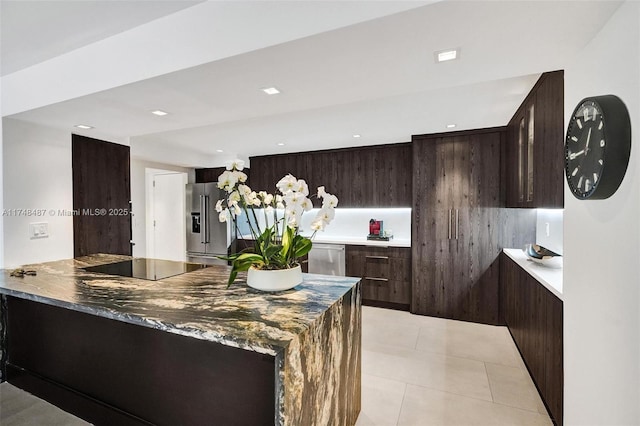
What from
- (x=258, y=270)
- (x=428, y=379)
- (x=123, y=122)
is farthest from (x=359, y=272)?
(x=123, y=122)

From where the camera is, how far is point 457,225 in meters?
3.79

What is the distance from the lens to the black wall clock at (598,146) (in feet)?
3.65

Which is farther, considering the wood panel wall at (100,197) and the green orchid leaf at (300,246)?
Result: the wood panel wall at (100,197)

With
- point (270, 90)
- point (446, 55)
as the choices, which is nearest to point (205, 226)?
point (270, 90)

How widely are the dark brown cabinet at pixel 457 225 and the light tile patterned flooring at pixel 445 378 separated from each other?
346 mm

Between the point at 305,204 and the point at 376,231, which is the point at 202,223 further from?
the point at 305,204

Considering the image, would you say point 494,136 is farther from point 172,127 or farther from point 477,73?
point 172,127

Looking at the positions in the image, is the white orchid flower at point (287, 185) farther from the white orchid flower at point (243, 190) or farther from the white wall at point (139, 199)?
the white wall at point (139, 199)

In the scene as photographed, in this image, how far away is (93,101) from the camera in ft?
6.86

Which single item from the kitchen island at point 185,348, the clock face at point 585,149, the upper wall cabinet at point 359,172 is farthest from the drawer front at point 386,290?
the clock face at point 585,149

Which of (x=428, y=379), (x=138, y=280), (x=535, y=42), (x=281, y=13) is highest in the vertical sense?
(x=281, y=13)

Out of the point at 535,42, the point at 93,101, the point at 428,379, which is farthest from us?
the point at 428,379

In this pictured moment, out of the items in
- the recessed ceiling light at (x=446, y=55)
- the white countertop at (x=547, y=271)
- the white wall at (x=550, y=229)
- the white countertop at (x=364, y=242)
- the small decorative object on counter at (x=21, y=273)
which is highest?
the recessed ceiling light at (x=446, y=55)

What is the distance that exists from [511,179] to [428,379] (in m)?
2.31
